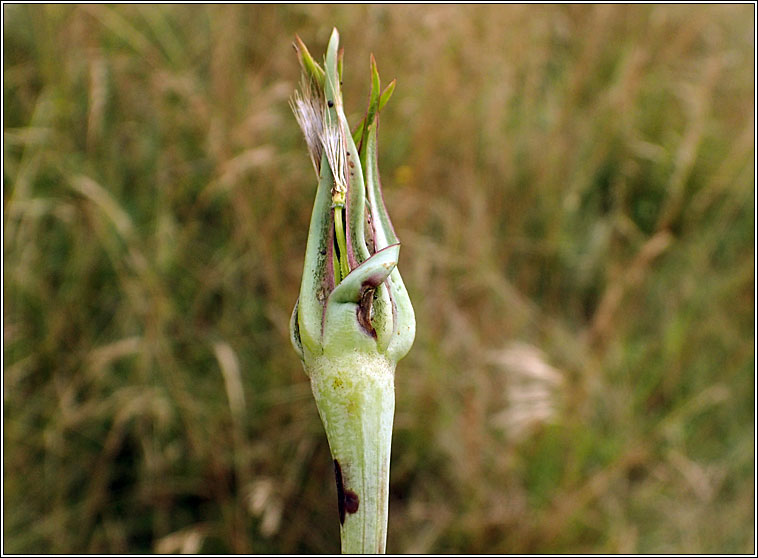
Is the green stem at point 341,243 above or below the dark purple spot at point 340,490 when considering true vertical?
above

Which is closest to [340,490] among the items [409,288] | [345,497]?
[345,497]

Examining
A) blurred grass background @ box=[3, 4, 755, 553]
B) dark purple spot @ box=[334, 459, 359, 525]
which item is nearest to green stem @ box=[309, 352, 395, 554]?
dark purple spot @ box=[334, 459, 359, 525]

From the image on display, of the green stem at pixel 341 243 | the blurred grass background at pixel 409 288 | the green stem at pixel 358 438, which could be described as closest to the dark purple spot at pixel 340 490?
the green stem at pixel 358 438

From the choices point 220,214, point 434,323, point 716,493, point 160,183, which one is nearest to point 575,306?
point 434,323

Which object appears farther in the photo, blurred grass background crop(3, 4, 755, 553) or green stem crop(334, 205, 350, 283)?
blurred grass background crop(3, 4, 755, 553)

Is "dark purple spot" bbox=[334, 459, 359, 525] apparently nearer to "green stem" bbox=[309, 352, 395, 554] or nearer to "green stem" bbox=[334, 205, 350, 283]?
"green stem" bbox=[309, 352, 395, 554]

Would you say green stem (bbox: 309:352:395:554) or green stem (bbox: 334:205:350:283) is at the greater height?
green stem (bbox: 334:205:350:283)

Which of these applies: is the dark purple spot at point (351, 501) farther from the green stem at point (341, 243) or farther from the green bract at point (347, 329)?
the green stem at point (341, 243)
